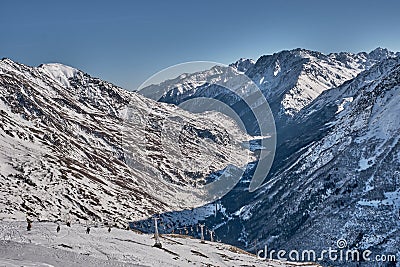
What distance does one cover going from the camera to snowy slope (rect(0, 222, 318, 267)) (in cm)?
3475

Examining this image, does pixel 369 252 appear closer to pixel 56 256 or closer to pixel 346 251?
pixel 346 251

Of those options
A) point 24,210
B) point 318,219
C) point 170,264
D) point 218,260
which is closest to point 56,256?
point 170,264

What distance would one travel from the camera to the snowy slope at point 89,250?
114 feet

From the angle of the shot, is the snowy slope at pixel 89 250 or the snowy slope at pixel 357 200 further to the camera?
the snowy slope at pixel 357 200

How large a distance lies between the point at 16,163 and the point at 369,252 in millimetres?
141297

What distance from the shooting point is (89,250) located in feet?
133

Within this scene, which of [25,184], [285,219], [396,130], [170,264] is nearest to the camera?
[170,264]

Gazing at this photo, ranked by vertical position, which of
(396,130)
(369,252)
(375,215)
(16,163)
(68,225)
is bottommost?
(68,225)

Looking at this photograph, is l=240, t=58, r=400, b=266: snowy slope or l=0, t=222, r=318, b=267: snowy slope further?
l=240, t=58, r=400, b=266: snowy slope

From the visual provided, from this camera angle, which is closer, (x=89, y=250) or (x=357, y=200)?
(x=89, y=250)

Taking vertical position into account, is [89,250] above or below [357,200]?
below

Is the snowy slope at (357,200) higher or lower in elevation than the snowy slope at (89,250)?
higher

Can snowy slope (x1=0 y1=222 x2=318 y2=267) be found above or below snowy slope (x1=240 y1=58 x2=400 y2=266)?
below

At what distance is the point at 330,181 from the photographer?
597 ft
